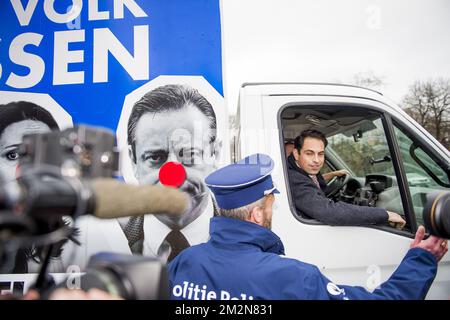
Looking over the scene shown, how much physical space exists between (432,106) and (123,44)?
66.9 inches

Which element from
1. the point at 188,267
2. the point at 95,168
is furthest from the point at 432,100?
the point at 95,168

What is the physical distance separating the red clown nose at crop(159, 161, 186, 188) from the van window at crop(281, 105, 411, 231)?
2.03ft

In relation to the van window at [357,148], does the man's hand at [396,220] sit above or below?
A: below

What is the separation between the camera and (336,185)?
2.92m

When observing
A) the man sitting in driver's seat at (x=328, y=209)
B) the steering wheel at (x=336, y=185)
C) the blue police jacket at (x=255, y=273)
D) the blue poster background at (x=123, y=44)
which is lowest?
the blue police jacket at (x=255, y=273)

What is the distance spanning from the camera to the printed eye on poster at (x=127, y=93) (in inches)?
64.2

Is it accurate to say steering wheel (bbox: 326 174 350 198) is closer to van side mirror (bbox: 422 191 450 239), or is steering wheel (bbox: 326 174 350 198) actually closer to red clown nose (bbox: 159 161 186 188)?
red clown nose (bbox: 159 161 186 188)

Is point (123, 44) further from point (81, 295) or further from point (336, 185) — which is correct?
point (336, 185)

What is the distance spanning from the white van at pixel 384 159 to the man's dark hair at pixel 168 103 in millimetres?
224

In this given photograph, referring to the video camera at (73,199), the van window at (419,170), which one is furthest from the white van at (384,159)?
the video camera at (73,199)

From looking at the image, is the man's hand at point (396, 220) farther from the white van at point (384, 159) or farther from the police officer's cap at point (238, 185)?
the police officer's cap at point (238, 185)

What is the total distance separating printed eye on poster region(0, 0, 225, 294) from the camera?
163 cm
